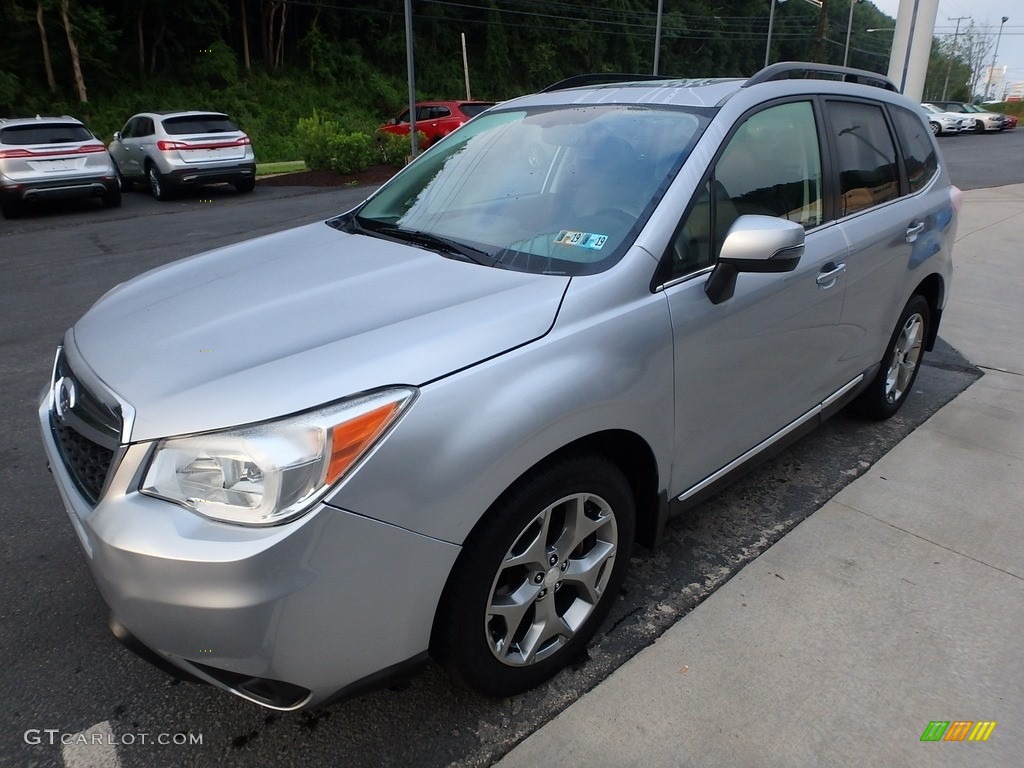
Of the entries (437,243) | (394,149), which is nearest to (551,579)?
(437,243)

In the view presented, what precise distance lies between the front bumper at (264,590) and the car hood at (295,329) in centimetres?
24

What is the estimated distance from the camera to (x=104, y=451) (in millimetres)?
1884

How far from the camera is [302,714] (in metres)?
2.21

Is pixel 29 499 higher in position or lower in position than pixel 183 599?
lower

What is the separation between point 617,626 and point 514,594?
63 centimetres

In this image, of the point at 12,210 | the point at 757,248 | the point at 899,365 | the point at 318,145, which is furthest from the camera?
the point at 318,145

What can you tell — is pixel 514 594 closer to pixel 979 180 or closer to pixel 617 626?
pixel 617 626

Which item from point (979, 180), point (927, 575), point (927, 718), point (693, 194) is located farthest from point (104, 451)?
point (979, 180)

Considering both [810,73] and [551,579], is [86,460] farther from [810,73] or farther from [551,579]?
[810,73]

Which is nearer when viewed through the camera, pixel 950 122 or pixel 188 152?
pixel 188 152

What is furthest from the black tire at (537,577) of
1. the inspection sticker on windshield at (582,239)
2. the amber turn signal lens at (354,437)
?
the inspection sticker on windshield at (582,239)

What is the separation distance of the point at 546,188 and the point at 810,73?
1.42 meters

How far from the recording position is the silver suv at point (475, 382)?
168 centimetres

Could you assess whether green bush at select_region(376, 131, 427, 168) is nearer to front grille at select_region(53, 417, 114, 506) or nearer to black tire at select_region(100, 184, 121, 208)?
black tire at select_region(100, 184, 121, 208)
